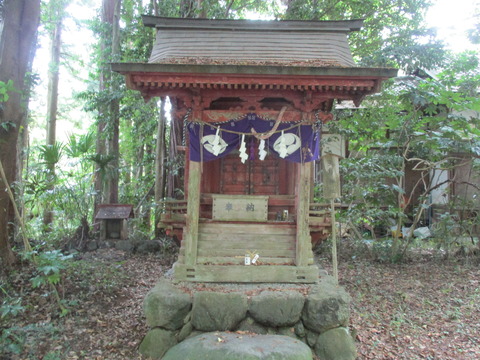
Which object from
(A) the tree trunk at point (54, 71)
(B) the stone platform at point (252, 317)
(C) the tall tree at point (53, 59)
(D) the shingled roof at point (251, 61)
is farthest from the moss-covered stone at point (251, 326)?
(A) the tree trunk at point (54, 71)

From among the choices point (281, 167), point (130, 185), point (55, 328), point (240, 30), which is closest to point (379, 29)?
point (240, 30)

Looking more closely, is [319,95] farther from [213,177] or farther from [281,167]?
[213,177]

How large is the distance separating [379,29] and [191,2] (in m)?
7.43

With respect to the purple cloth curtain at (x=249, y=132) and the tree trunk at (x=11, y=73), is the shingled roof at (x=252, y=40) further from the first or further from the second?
the tree trunk at (x=11, y=73)

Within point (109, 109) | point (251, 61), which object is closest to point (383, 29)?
point (251, 61)

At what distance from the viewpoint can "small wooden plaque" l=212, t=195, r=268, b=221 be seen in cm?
733

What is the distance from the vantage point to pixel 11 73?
712 cm

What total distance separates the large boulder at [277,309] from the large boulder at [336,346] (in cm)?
55

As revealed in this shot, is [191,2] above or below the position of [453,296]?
above

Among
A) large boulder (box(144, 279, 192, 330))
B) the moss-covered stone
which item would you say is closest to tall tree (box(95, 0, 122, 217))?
large boulder (box(144, 279, 192, 330))

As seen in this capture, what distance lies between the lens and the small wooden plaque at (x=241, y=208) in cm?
733

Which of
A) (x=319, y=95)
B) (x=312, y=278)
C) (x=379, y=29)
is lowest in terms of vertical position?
(x=312, y=278)

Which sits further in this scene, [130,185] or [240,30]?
[130,185]

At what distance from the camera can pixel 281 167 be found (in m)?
8.75
